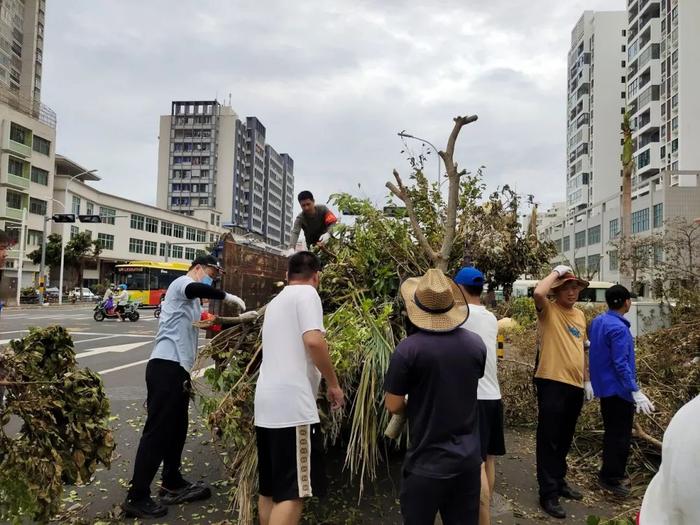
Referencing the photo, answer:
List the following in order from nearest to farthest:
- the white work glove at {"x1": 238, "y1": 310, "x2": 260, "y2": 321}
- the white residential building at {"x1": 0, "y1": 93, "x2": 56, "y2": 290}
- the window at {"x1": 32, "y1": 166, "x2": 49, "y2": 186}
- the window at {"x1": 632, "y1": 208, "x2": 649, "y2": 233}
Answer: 1. the white work glove at {"x1": 238, "y1": 310, "x2": 260, "y2": 321}
2. the white residential building at {"x1": 0, "y1": 93, "x2": 56, "y2": 290}
3. the window at {"x1": 632, "y1": 208, "x2": 649, "y2": 233}
4. the window at {"x1": 32, "y1": 166, "x2": 49, "y2": 186}

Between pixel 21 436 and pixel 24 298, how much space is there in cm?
3808

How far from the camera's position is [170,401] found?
3.50 m

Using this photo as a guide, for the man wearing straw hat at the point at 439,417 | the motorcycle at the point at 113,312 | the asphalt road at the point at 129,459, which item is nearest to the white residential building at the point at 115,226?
the motorcycle at the point at 113,312

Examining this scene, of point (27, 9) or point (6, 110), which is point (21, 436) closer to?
point (6, 110)

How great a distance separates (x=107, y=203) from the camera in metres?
54.9

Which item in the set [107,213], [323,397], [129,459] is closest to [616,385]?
[323,397]

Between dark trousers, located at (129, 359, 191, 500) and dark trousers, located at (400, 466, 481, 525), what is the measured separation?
197 centimetres

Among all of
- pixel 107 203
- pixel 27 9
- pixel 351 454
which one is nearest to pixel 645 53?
pixel 107 203

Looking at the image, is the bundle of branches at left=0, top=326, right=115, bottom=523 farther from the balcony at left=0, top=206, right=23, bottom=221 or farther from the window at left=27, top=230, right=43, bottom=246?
the window at left=27, top=230, right=43, bottom=246

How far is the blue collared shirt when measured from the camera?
377 centimetres

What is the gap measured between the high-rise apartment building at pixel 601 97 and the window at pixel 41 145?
60.5 m

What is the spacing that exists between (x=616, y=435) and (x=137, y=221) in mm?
62662

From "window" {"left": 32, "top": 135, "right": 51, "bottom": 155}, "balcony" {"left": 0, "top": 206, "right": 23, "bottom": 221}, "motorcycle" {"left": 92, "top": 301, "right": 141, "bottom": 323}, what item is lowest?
"motorcycle" {"left": 92, "top": 301, "right": 141, "bottom": 323}

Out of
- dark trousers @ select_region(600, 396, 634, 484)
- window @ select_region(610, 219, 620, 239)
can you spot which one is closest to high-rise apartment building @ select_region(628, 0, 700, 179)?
window @ select_region(610, 219, 620, 239)
